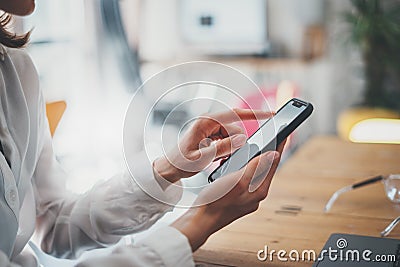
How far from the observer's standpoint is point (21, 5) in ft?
2.10

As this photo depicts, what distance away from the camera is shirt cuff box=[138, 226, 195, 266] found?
573mm

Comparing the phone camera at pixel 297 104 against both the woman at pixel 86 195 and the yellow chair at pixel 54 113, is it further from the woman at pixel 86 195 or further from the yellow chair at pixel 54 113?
the yellow chair at pixel 54 113

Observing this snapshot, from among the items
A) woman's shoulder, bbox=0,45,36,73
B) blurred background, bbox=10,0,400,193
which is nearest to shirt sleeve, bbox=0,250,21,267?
woman's shoulder, bbox=0,45,36,73

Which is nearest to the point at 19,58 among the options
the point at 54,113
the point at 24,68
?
the point at 24,68

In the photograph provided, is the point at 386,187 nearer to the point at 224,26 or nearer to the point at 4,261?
the point at 4,261

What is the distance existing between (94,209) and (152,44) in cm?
225

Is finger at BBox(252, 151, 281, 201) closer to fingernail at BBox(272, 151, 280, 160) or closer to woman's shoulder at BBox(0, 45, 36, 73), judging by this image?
fingernail at BBox(272, 151, 280, 160)

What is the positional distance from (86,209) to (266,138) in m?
0.24

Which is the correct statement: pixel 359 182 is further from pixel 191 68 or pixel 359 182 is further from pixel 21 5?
pixel 21 5

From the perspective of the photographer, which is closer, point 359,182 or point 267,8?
point 359,182

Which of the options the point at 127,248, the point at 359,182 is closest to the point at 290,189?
the point at 359,182

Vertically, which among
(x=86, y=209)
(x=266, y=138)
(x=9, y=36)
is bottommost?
(x=86, y=209)

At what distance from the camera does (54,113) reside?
2.68 ft

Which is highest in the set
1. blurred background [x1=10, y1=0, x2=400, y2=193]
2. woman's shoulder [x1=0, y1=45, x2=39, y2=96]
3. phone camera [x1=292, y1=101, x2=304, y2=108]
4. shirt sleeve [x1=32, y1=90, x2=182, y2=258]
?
woman's shoulder [x1=0, y1=45, x2=39, y2=96]
